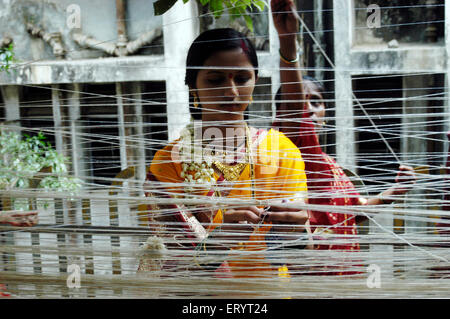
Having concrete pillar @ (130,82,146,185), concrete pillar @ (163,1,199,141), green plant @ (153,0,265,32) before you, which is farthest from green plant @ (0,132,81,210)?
green plant @ (153,0,265,32)

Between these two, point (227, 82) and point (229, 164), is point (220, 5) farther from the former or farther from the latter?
point (229, 164)

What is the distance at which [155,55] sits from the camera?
5.40 ft

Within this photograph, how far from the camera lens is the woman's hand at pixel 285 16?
3.50ft

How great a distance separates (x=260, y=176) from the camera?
3.60 feet

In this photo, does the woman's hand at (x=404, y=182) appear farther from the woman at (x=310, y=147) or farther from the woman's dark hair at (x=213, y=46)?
the woman's dark hair at (x=213, y=46)

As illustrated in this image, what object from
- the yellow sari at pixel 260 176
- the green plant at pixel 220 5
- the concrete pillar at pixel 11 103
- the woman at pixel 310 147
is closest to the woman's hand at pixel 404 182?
the woman at pixel 310 147

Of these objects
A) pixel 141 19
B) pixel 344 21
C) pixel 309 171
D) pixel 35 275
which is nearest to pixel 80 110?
pixel 141 19

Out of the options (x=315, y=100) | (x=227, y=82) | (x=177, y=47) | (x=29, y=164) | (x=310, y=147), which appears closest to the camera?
(x=227, y=82)

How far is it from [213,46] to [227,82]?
0.10m

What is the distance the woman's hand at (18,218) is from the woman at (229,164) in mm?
316

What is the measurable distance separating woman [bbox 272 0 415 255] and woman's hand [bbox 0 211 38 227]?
675 mm

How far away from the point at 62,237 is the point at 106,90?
533 millimetres

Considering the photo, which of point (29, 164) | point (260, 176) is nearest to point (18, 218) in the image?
point (29, 164)
